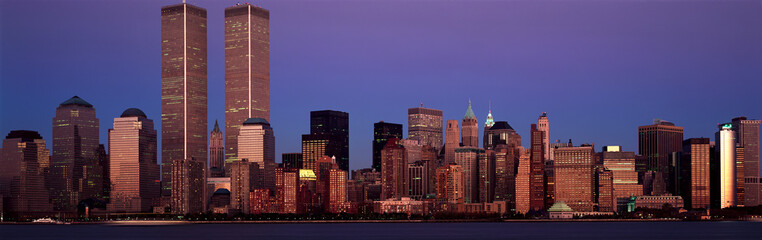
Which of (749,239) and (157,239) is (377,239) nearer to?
(157,239)

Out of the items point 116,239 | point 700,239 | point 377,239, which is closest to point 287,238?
point 377,239

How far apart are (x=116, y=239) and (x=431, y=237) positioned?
194 ft

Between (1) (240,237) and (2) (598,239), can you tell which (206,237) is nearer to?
(1) (240,237)

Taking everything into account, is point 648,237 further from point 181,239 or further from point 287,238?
point 181,239

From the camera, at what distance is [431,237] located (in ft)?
643

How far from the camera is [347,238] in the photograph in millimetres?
196500

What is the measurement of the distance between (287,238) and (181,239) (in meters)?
19.3

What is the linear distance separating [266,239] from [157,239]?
2093 centimetres

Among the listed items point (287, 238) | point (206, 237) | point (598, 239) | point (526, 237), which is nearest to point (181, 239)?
point (206, 237)

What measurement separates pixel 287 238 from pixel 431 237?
87.4 ft

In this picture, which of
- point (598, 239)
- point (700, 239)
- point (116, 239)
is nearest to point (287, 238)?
point (116, 239)

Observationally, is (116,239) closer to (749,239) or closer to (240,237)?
(240,237)

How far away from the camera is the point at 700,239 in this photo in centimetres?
18975

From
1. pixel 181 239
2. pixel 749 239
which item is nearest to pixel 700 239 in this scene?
pixel 749 239
